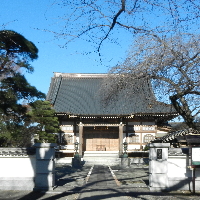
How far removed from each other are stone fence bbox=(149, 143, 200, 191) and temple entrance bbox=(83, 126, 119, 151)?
1688cm

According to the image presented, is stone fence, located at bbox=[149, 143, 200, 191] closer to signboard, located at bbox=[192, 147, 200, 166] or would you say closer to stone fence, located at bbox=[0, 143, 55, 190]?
signboard, located at bbox=[192, 147, 200, 166]

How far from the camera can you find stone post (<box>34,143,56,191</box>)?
8.89 meters

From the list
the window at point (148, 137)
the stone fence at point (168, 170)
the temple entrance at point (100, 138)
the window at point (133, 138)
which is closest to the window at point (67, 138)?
the temple entrance at point (100, 138)

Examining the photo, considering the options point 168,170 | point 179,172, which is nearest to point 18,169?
point 168,170

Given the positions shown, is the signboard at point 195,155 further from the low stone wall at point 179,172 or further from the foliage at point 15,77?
the foliage at point 15,77

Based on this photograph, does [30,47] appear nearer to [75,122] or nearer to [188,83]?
[188,83]

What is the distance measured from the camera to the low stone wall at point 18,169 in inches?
355

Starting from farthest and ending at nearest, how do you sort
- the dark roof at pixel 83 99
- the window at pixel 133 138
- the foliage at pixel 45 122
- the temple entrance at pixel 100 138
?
the temple entrance at pixel 100 138 < the window at pixel 133 138 < the dark roof at pixel 83 99 < the foliage at pixel 45 122

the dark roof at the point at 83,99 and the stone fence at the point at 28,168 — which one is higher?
the dark roof at the point at 83,99

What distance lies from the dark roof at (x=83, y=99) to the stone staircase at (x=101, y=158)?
134 inches

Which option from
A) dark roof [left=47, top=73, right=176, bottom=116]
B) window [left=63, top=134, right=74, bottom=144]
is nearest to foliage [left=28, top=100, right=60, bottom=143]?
dark roof [left=47, top=73, right=176, bottom=116]

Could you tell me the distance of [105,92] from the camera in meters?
9.38

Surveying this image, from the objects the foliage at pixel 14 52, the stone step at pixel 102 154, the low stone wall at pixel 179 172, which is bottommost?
the stone step at pixel 102 154

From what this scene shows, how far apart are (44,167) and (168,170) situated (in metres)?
3.79
